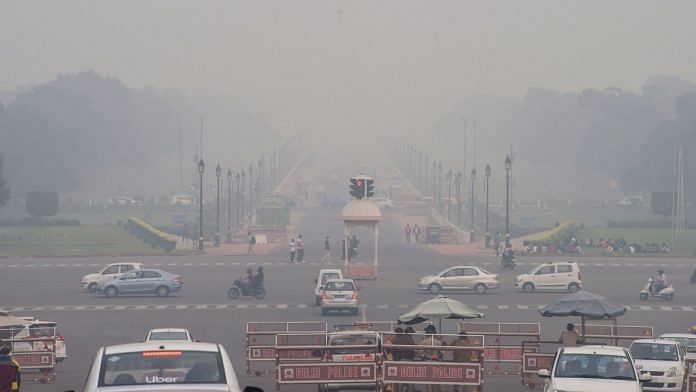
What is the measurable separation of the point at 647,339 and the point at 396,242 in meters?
60.5

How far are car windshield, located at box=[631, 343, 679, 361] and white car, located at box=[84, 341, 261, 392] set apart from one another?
1480cm

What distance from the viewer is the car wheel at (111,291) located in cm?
5084

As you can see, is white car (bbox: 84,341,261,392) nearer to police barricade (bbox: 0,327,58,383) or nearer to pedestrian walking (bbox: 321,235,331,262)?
police barricade (bbox: 0,327,58,383)

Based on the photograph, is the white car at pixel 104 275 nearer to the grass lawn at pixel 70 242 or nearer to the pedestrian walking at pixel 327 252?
the pedestrian walking at pixel 327 252

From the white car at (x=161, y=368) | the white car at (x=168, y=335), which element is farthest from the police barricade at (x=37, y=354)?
the white car at (x=161, y=368)

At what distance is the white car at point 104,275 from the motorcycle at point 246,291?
15.9 feet

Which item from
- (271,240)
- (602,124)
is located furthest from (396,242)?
(602,124)

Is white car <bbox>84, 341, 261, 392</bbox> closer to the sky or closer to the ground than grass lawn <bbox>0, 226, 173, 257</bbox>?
closer to the sky

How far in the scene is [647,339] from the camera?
27828mm

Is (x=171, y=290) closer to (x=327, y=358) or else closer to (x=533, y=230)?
(x=327, y=358)

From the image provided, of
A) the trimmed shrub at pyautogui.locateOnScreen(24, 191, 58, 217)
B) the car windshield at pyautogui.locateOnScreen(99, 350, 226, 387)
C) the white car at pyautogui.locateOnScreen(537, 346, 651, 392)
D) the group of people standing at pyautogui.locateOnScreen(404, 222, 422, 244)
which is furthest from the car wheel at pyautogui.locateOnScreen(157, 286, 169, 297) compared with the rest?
the trimmed shrub at pyautogui.locateOnScreen(24, 191, 58, 217)

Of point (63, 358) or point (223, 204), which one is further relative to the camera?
point (223, 204)

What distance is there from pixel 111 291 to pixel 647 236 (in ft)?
149

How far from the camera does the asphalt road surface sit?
122 ft
